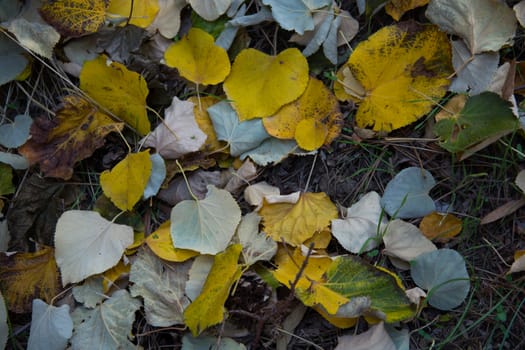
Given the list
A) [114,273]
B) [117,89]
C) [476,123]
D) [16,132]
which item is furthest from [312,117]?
[16,132]

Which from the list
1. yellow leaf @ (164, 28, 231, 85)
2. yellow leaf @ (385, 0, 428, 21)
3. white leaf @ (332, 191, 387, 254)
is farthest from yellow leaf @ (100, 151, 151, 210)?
yellow leaf @ (385, 0, 428, 21)

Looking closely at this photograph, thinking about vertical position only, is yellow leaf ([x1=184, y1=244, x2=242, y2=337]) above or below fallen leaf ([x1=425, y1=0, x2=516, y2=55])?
below

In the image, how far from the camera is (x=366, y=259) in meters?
1.17

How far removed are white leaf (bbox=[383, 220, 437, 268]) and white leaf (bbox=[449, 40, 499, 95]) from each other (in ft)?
1.09

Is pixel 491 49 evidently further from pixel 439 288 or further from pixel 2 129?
pixel 2 129

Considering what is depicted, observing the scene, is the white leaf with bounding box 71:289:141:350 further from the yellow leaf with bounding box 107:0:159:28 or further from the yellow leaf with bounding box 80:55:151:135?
the yellow leaf with bounding box 107:0:159:28

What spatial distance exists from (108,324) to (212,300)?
247mm

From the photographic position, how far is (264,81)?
1230mm

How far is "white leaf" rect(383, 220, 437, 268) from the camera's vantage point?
3.76ft

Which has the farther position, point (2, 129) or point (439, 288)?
point (2, 129)

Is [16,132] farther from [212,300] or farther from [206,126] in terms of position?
[212,300]

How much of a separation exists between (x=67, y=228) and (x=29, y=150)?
8.8 inches

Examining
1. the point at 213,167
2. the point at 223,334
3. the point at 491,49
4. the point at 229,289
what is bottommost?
the point at 223,334

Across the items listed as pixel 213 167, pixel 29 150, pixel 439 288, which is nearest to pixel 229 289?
pixel 213 167
